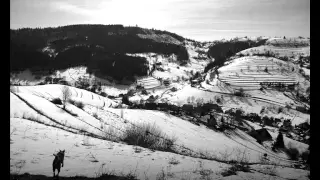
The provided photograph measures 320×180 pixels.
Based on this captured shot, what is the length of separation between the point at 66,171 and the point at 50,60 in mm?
172174

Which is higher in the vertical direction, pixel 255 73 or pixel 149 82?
pixel 255 73

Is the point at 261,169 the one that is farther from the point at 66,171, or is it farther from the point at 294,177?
the point at 66,171

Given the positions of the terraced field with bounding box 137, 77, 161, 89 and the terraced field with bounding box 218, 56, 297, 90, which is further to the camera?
the terraced field with bounding box 137, 77, 161, 89

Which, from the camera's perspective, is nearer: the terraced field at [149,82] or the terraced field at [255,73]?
the terraced field at [255,73]

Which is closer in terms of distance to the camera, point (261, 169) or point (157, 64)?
point (261, 169)

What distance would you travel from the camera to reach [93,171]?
5.18m

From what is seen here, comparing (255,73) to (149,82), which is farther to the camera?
(149,82)

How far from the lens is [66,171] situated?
4.93 meters
